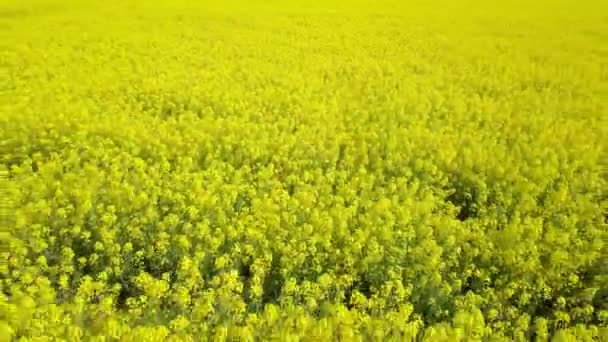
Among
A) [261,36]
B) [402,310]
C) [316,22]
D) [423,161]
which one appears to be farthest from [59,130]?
[316,22]

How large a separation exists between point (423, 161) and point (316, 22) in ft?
36.9

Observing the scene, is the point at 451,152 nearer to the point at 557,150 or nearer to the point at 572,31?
the point at 557,150

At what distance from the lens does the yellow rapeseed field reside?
4.48 m

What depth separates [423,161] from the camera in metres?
7.20

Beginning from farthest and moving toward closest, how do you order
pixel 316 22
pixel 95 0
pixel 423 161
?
pixel 95 0 < pixel 316 22 < pixel 423 161

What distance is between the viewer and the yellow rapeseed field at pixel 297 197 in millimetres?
4480

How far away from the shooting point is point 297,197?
19.9 ft

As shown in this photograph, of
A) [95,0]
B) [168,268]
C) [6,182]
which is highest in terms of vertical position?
[95,0]

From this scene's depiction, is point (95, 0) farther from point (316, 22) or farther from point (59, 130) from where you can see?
point (59, 130)

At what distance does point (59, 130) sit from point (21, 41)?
19.9 ft

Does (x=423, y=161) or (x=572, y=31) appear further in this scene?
(x=572, y=31)

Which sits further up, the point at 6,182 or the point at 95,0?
the point at 95,0

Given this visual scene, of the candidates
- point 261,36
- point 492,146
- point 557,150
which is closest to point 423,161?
point 492,146

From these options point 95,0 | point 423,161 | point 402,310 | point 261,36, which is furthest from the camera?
point 95,0
